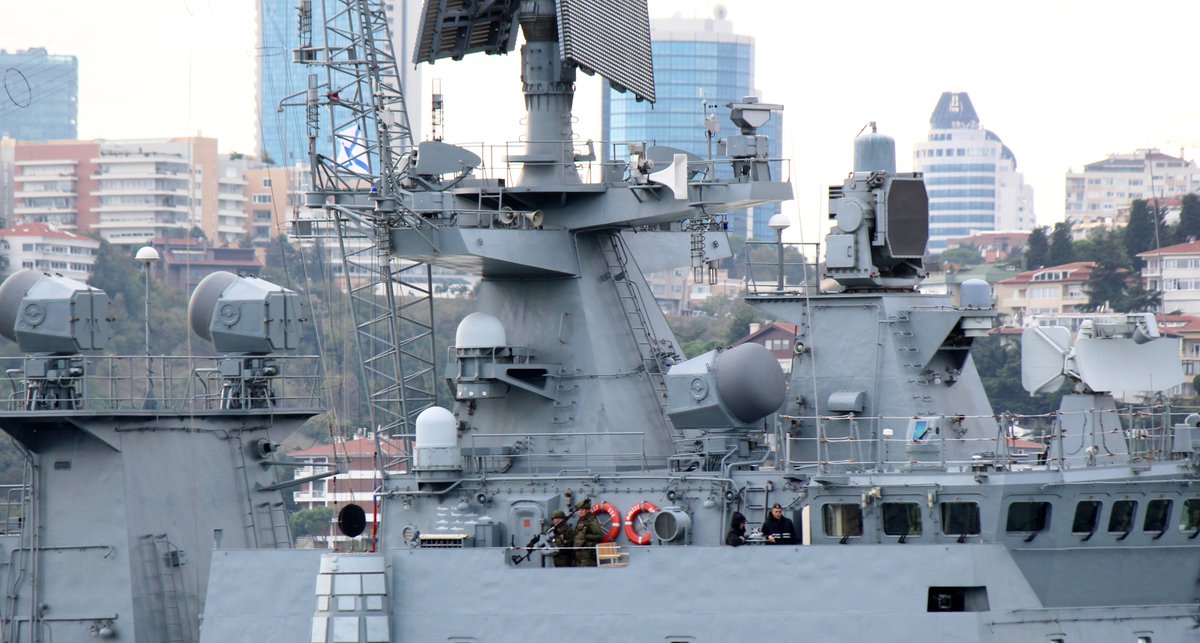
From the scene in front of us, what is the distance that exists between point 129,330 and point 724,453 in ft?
139

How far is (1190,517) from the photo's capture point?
839 inches

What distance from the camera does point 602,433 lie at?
77.8 feet

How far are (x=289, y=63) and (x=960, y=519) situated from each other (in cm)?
3105

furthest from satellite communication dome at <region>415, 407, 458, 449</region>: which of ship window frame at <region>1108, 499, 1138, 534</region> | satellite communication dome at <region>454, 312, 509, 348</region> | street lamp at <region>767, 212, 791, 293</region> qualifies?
ship window frame at <region>1108, 499, 1138, 534</region>

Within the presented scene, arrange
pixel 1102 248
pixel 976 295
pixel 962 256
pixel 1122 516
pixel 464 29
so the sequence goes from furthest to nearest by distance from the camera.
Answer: pixel 962 256
pixel 1102 248
pixel 464 29
pixel 976 295
pixel 1122 516

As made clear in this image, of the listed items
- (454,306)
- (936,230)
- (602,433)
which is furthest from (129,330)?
(936,230)

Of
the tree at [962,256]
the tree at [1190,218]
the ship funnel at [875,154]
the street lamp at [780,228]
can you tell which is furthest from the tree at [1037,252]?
the ship funnel at [875,154]

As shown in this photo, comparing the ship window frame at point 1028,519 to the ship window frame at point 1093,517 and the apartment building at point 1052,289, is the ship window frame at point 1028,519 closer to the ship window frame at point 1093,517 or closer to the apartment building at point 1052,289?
the ship window frame at point 1093,517

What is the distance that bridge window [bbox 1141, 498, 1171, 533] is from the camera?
21094 millimetres

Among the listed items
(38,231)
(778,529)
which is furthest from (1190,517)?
(38,231)

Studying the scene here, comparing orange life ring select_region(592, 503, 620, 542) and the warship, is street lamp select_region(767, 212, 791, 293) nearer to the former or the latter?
the warship

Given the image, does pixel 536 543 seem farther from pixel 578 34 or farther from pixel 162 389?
pixel 162 389

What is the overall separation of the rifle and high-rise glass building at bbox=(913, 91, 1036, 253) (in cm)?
12725

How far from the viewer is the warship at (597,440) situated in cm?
2092
